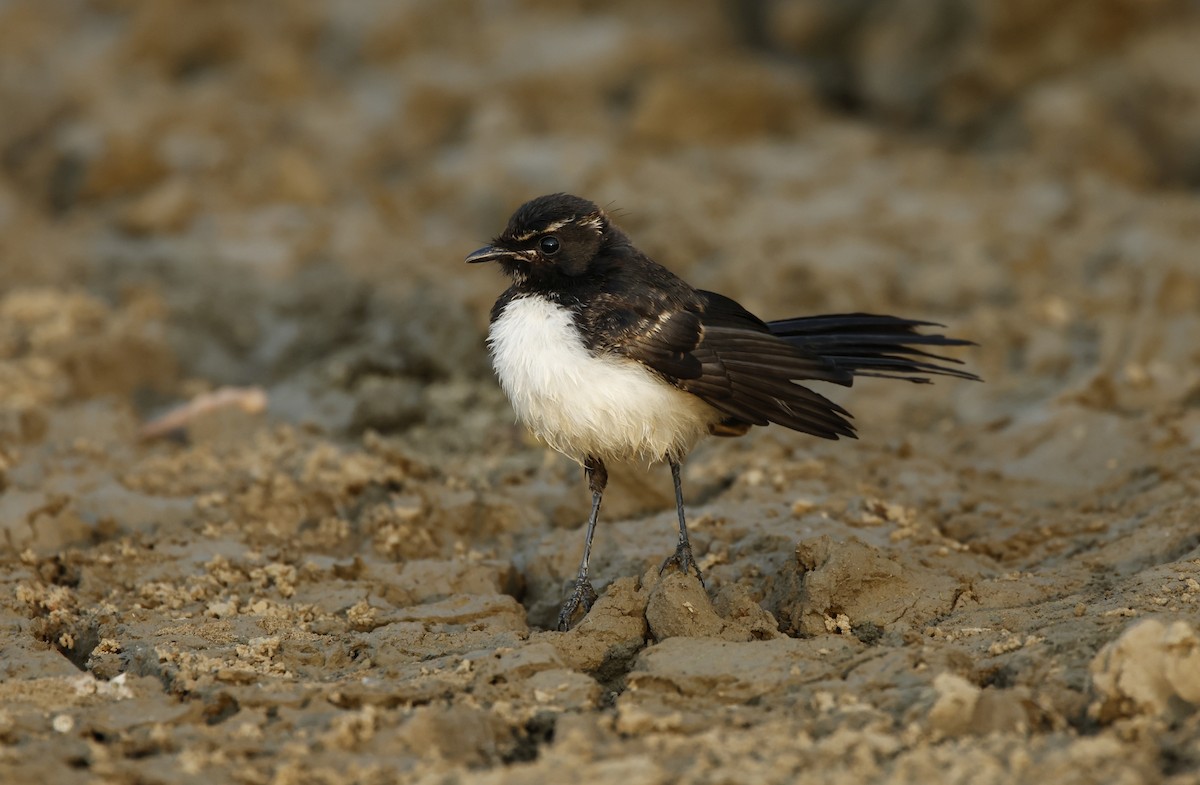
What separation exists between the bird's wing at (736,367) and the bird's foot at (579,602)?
841 mm

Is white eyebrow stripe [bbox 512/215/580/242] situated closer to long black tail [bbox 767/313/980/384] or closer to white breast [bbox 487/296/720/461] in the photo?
white breast [bbox 487/296/720/461]

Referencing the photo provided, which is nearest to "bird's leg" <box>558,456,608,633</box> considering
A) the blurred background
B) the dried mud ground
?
the dried mud ground

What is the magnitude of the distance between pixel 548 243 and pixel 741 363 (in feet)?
2.90

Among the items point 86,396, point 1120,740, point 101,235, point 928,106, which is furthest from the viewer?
point 928,106

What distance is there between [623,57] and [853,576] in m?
7.36

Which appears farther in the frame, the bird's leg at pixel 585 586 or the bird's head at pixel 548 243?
the bird's head at pixel 548 243

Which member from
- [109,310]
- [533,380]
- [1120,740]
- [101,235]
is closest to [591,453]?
[533,380]

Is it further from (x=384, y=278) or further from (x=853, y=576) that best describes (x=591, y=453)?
(x=384, y=278)

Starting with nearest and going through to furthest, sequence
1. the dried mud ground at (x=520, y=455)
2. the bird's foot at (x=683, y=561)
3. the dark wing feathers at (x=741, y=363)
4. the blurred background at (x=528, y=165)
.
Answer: the dried mud ground at (x=520, y=455) < the dark wing feathers at (x=741, y=363) < the bird's foot at (x=683, y=561) < the blurred background at (x=528, y=165)

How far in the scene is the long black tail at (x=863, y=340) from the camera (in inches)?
200

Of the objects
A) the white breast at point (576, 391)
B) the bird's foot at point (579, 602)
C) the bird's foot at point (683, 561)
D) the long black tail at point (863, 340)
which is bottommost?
the bird's foot at point (579, 602)

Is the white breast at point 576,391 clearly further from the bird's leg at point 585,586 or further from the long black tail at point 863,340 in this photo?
the long black tail at point 863,340

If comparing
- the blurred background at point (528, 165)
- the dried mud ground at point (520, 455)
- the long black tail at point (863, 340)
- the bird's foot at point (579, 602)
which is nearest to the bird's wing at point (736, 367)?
the long black tail at point (863, 340)

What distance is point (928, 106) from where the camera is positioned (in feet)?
34.1
